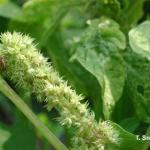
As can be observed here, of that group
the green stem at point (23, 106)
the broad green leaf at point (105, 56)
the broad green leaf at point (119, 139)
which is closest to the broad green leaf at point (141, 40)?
Result: the broad green leaf at point (105, 56)

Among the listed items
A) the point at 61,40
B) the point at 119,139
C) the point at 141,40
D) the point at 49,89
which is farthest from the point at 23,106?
the point at 61,40

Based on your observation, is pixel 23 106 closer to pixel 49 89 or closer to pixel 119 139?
pixel 49 89

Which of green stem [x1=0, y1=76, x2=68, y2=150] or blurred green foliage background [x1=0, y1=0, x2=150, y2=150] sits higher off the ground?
green stem [x1=0, y1=76, x2=68, y2=150]

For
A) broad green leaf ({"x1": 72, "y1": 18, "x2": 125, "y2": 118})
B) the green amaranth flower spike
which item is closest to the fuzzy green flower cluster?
the green amaranth flower spike

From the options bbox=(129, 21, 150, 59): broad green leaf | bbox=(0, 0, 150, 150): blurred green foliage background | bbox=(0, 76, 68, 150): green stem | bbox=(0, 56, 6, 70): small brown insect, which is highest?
bbox=(0, 56, 6, 70): small brown insect

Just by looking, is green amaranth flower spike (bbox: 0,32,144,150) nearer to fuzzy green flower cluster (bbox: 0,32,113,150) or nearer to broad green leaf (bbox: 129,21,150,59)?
fuzzy green flower cluster (bbox: 0,32,113,150)

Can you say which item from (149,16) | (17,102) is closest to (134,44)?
(17,102)

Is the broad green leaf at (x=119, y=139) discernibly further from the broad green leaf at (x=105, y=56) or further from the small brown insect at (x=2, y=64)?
the small brown insect at (x=2, y=64)
